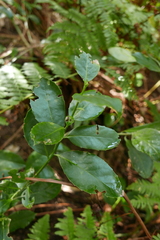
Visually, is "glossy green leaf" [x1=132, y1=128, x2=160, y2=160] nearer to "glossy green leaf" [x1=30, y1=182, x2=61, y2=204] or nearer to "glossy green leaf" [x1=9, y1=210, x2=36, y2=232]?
"glossy green leaf" [x1=30, y1=182, x2=61, y2=204]

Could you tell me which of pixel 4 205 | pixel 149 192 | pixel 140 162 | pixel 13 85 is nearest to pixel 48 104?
pixel 4 205

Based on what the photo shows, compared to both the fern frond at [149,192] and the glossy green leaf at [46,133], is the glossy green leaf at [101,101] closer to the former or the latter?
the glossy green leaf at [46,133]

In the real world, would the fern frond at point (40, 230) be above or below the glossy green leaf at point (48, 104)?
below

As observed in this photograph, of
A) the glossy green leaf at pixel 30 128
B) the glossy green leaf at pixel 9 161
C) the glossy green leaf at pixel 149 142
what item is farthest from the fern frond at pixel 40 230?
the glossy green leaf at pixel 149 142

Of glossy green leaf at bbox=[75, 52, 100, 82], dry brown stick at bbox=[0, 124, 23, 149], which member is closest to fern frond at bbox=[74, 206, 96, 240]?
dry brown stick at bbox=[0, 124, 23, 149]

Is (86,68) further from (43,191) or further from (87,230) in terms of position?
(87,230)

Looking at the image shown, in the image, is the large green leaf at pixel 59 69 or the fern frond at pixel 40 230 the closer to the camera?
the fern frond at pixel 40 230
